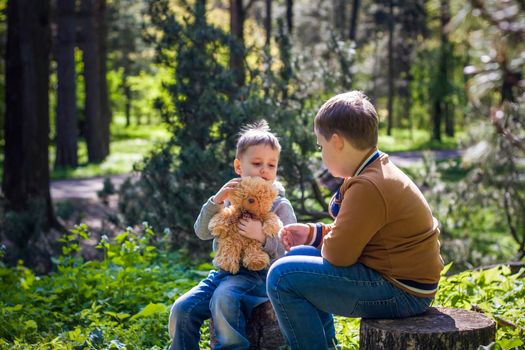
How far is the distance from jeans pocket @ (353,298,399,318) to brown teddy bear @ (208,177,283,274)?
2.17 ft

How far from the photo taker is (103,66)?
22.0 metres

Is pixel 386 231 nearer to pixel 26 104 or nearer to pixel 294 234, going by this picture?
pixel 294 234

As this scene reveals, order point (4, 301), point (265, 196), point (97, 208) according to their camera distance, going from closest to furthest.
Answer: point (265, 196) < point (4, 301) < point (97, 208)

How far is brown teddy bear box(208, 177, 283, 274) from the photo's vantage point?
3.64 metres

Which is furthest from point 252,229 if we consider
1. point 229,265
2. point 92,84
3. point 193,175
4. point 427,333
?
point 92,84

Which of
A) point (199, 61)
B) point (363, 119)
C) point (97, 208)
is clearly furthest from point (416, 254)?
point (97, 208)

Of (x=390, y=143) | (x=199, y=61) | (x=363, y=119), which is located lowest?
(x=390, y=143)

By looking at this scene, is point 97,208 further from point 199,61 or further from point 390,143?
point 390,143

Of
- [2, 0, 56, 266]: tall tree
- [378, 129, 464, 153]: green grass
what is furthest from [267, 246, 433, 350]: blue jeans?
[378, 129, 464, 153]: green grass

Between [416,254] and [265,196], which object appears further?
[265,196]

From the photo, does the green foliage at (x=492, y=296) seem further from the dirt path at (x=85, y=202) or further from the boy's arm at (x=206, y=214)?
the dirt path at (x=85, y=202)

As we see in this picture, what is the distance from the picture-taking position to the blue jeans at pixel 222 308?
3.53 m

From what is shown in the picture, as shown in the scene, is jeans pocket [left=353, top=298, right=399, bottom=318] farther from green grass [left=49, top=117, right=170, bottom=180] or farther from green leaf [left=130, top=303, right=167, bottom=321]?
green grass [left=49, top=117, right=170, bottom=180]

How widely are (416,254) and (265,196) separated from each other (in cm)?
88
